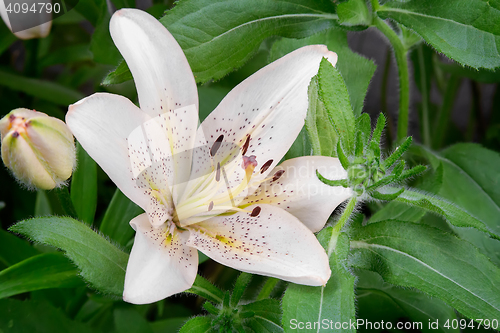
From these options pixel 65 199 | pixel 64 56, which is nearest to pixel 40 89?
pixel 64 56

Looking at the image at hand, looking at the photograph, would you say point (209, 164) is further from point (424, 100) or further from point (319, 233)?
point (424, 100)

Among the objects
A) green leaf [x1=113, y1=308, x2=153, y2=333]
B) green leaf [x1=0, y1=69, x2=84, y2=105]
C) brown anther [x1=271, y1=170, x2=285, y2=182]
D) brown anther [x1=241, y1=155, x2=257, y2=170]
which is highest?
brown anther [x1=241, y1=155, x2=257, y2=170]

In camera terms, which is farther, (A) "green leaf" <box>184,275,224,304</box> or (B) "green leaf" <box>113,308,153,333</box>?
(B) "green leaf" <box>113,308,153,333</box>

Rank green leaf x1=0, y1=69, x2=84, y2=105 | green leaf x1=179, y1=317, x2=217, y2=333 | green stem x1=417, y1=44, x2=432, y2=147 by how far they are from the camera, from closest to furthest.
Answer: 1. green leaf x1=179, y1=317, x2=217, y2=333
2. green leaf x1=0, y1=69, x2=84, y2=105
3. green stem x1=417, y1=44, x2=432, y2=147

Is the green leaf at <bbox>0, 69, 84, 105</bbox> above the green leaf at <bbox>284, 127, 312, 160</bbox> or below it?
below

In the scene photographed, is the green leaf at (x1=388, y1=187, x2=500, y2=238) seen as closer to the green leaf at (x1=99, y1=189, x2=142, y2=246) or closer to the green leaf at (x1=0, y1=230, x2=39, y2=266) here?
the green leaf at (x1=99, y1=189, x2=142, y2=246)

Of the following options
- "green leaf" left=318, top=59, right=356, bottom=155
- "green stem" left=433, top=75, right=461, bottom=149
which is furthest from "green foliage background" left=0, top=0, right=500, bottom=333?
"green stem" left=433, top=75, right=461, bottom=149

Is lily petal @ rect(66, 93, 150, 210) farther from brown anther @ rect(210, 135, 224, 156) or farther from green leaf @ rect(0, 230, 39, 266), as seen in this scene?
green leaf @ rect(0, 230, 39, 266)

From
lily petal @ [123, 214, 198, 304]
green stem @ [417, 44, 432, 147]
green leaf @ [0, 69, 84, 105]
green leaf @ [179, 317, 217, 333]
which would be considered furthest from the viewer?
green stem @ [417, 44, 432, 147]
